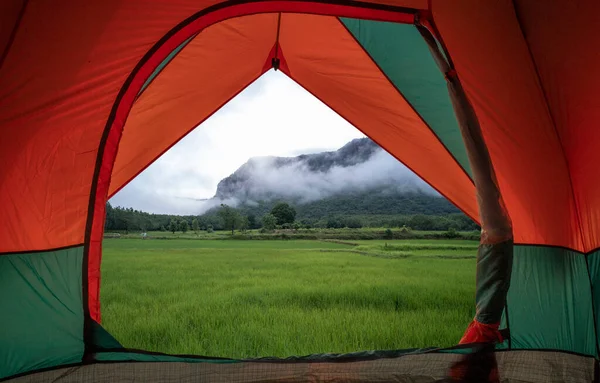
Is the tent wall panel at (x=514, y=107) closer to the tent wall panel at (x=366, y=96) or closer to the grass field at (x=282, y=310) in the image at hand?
the tent wall panel at (x=366, y=96)

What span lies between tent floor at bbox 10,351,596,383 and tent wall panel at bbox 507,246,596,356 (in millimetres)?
83

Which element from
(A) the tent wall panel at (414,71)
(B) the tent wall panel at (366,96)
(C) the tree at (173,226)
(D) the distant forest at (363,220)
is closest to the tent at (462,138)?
(A) the tent wall panel at (414,71)

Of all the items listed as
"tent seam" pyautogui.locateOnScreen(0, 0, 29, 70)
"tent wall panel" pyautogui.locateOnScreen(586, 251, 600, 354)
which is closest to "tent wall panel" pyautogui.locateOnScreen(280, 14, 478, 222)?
"tent wall panel" pyautogui.locateOnScreen(586, 251, 600, 354)

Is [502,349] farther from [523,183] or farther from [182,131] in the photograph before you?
[182,131]

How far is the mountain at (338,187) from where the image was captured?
26.8 metres

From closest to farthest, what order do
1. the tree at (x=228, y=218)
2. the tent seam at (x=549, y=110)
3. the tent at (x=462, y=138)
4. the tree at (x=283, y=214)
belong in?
the tent at (x=462, y=138) → the tent seam at (x=549, y=110) → the tree at (x=228, y=218) → the tree at (x=283, y=214)

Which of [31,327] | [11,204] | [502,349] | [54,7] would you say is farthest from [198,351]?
[54,7]

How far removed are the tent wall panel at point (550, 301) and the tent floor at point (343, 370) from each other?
83mm

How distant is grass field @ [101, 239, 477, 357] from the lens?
2.90 meters

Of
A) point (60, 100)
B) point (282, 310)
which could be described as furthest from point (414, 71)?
point (282, 310)

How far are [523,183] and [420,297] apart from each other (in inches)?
103

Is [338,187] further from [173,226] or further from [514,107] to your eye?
[514,107]

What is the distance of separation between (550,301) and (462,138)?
992 mm

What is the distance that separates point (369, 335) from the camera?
297cm
